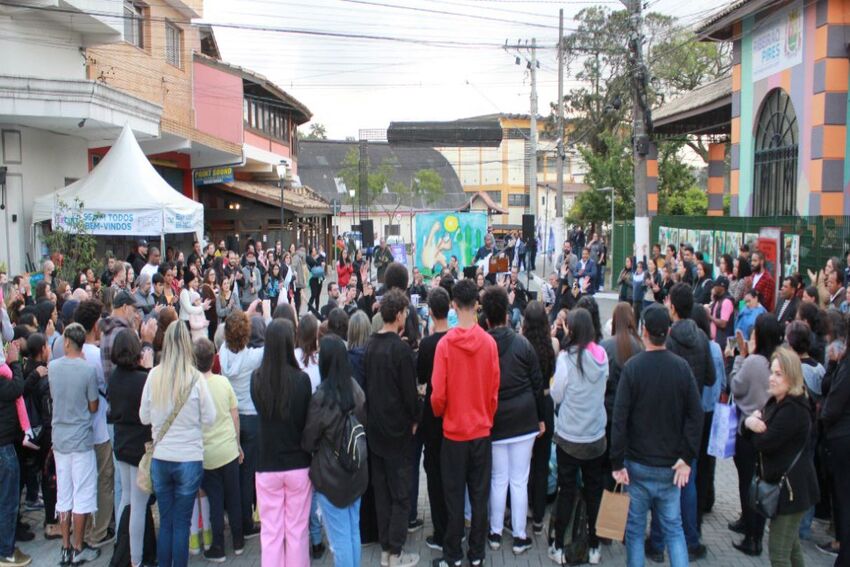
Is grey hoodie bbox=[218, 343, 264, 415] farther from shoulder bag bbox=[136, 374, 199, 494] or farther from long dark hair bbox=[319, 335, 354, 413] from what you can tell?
long dark hair bbox=[319, 335, 354, 413]

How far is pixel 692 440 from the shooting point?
459 centimetres

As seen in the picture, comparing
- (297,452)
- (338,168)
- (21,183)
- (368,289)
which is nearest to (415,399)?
(297,452)

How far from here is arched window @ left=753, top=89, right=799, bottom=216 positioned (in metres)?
17.3

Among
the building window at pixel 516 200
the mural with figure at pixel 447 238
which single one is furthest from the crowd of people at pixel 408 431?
the building window at pixel 516 200

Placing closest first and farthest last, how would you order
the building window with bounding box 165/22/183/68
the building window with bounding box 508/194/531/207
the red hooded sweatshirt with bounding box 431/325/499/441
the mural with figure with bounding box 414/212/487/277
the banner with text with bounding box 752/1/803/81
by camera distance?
the red hooded sweatshirt with bounding box 431/325/499/441, the banner with text with bounding box 752/1/803/81, the mural with figure with bounding box 414/212/487/277, the building window with bounding box 165/22/183/68, the building window with bounding box 508/194/531/207

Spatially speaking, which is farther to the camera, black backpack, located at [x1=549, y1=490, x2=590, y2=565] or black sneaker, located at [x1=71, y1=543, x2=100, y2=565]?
black sneaker, located at [x1=71, y1=543, x2=100, y2=565]

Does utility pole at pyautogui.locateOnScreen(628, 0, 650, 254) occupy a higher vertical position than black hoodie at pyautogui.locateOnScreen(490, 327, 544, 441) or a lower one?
higher

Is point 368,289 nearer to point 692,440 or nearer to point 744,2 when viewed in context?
point 692,440

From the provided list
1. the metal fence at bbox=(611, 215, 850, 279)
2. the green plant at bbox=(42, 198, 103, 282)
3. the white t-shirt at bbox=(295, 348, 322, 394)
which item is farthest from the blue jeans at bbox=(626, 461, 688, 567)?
the green plant at bbox=(42, 198, 103, 282)

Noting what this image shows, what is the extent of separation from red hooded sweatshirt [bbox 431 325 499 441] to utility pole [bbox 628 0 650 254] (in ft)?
46.8

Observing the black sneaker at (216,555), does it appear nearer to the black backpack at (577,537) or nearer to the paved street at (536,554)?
the paved street at (536,554)

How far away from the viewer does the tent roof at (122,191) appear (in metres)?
14.4

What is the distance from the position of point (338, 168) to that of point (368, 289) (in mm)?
59665

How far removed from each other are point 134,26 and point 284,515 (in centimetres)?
1868
